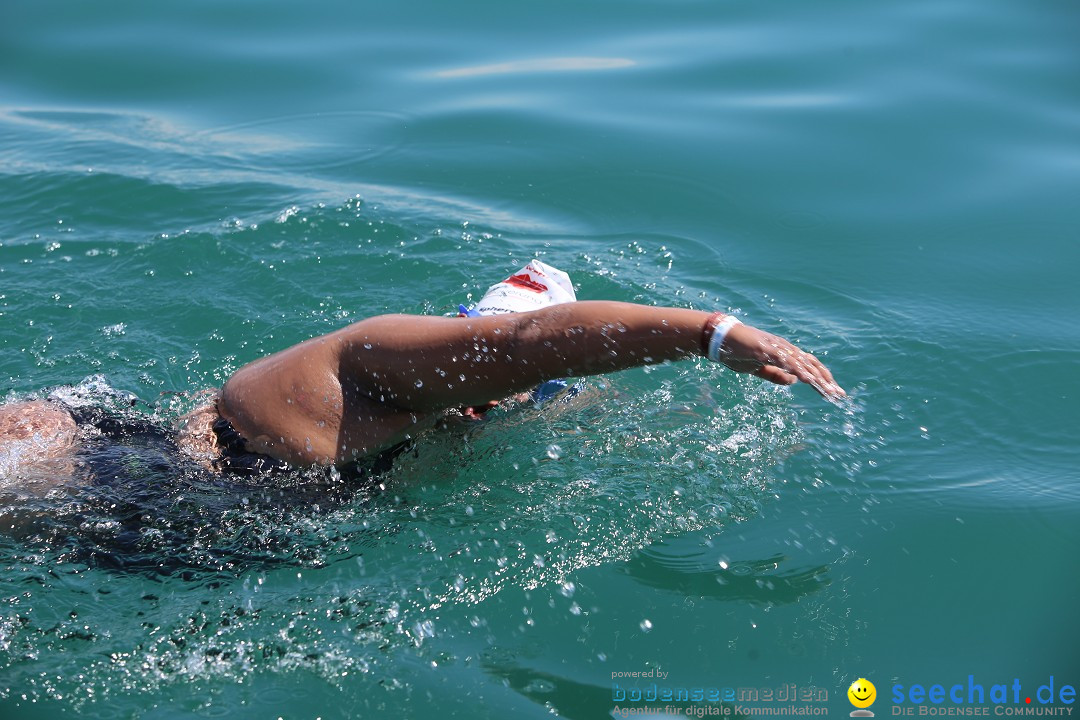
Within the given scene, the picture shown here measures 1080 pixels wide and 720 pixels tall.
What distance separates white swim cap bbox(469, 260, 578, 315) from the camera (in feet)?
13.1

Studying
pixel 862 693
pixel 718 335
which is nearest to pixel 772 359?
pixel 718 335

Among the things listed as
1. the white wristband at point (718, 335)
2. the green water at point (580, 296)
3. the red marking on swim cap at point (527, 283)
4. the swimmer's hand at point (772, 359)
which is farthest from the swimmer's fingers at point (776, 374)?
the red marking on swim cap at point (527, 283)

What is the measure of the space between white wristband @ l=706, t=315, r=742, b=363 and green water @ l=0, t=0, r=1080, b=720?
2.85 ft

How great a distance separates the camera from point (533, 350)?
3285 mm

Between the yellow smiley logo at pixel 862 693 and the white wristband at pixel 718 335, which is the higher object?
the white wristband at pixel 718 335

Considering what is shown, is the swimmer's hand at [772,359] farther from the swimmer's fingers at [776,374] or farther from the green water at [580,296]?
the green water at [580,296]

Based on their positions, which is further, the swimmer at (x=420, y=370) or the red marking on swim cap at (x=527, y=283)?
the red marking on swim cap at (x=527, y=283)

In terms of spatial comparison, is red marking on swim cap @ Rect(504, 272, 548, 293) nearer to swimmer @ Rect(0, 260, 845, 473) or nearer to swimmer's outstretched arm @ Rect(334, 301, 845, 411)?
swimmer @ Rect(0, 260, 845, 473)

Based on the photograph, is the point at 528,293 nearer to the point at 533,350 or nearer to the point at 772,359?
the point at 533,350

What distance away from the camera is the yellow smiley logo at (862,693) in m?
3.15

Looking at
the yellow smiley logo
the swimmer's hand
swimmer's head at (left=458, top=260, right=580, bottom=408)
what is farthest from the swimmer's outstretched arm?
the yellow smiley logo

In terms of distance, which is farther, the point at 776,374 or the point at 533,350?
the point at 533,350

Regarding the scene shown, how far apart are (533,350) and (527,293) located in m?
0.86

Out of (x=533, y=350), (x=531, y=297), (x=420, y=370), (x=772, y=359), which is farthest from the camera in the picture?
(x=531, y=297)
